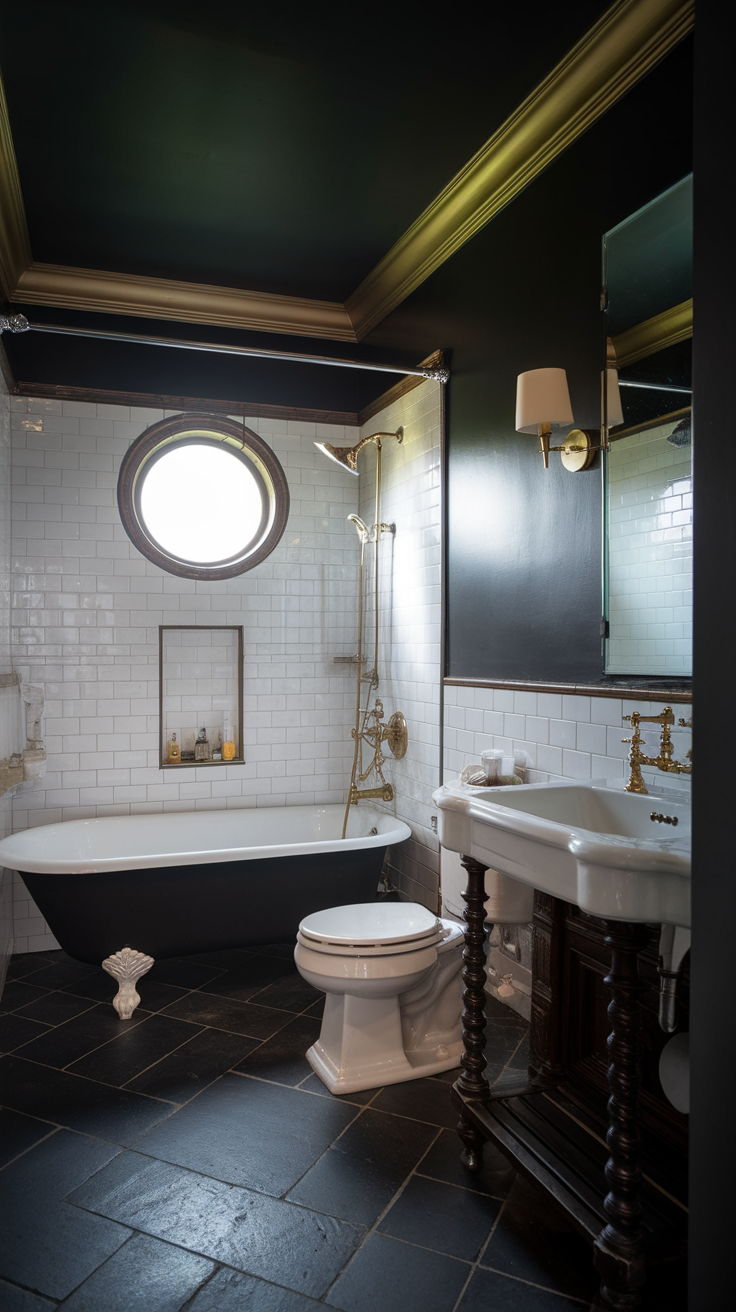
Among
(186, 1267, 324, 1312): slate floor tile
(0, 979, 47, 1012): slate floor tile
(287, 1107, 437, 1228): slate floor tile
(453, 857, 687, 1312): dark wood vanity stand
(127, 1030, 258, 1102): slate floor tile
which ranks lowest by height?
(0, 979, 47, 1012): slate floor tile

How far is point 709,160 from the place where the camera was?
1.21 m

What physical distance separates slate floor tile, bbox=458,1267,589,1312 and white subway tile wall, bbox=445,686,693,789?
3.99ft

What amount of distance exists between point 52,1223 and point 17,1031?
1.24m

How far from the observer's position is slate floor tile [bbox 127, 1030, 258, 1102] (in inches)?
104

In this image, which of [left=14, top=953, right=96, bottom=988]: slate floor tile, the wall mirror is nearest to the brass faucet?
the wall mirror

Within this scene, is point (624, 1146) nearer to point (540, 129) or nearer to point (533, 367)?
point (533, 367)

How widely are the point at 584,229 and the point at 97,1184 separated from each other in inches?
127

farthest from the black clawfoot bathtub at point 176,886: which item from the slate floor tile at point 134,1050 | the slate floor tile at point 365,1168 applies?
the slate floor tile at point 365,1168

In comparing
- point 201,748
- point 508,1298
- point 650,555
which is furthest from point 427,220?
point 508,1298

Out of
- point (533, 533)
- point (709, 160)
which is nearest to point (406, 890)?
point (533, 533)

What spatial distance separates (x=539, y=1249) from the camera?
191 centimetres

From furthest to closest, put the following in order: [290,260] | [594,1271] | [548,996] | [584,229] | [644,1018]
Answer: [290,260] < [584,229] < [548,996] < [644,1018] < [594,1271]

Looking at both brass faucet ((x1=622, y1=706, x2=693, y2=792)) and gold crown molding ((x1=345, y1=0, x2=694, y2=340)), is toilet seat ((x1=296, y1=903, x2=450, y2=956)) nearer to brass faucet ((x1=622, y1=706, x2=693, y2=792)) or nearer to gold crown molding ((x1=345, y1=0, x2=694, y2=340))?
brass faucet ((x1=622, y1=706, x2=693, y2=792))

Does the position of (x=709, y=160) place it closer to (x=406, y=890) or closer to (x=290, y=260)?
(x=290, y=260)
